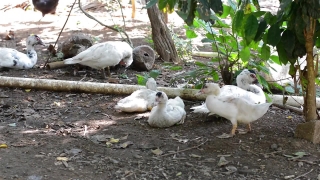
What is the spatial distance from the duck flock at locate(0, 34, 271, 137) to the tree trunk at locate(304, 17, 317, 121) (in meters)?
0.37

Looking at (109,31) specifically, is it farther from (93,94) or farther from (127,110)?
(127,110)

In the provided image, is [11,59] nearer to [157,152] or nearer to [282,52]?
[157,152]

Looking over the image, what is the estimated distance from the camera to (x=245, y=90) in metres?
4.52

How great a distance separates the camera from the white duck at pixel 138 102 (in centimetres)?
480

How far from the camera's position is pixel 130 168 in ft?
11.4

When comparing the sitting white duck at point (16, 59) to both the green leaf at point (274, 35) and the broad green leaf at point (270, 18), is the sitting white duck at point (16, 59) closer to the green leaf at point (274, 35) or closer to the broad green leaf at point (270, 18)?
the broad green leaf at point (270, 18)

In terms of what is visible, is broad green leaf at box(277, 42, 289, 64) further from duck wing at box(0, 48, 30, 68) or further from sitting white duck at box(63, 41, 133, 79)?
duck wing at box(0, 48, 30, 68)

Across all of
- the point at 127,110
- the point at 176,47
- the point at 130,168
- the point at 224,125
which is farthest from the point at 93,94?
the point at 176,47

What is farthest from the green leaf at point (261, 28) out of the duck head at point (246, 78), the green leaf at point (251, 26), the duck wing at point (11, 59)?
the duck wing at point (11, 59)

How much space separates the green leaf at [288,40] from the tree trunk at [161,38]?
4042 millimetres

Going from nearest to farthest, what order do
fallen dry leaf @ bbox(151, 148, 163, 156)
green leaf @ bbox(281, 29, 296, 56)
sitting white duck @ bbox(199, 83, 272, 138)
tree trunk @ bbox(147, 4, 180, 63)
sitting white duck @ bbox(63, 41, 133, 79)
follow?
green leaf @ bbox(281, 29, 296, 56)
fallen dry leaf @ bbox(151, 148, 163, 156)
sitting white duck @ bbox(199, 83, 272, 138)
sitting white duck @ bbox(63, 41, 133, 79)
tree trunk @ bbox(147, 4, 180, 63)

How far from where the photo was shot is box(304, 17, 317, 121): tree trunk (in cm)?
359

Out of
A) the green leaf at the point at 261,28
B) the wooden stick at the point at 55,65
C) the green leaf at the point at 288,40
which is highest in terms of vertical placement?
the green leaf at the point at 261,28

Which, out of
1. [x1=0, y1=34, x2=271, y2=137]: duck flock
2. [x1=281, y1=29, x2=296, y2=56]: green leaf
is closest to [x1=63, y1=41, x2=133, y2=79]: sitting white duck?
[x1=0, y1=34, x2=271, y2=137]: duck flock
